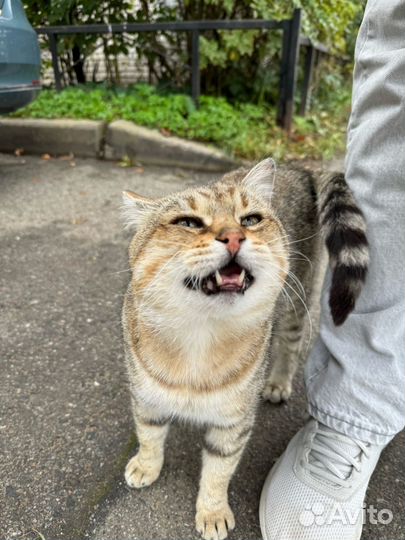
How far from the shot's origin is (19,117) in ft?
17.6

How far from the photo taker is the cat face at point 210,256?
4.75ft

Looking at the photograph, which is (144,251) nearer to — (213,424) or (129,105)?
(213,424)

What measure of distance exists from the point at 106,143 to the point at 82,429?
151 inches

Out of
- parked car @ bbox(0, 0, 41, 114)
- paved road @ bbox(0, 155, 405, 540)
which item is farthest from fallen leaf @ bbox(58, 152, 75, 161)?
paved road @ bbox(0, 155, 405, 540)

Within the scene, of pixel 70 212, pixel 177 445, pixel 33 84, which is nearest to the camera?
pixel 177 445

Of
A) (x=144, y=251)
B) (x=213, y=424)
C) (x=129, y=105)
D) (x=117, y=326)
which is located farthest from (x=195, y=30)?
(x=213, y=424)

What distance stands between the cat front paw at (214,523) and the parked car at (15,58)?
3756mm

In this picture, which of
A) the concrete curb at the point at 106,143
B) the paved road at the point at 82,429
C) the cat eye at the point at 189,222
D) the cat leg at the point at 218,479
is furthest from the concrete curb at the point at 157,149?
the cat leg at the point at 218,479

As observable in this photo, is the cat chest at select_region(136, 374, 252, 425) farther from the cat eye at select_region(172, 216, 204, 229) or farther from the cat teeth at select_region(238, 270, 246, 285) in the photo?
the cat eye at select_region(172, 216, 204, 229)

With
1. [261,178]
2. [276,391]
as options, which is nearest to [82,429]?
[276,391]

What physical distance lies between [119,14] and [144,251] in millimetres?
5467

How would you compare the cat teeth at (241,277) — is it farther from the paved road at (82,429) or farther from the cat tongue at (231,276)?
the paved road at (82,429)

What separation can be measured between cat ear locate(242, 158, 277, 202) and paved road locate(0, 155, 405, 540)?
747 millimetres

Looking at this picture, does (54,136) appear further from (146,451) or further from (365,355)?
(365,355)
